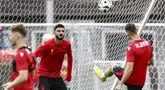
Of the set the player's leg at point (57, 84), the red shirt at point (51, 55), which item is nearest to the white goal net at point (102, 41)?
the red shirt at point (51, 55)

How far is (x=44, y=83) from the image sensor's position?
845cm

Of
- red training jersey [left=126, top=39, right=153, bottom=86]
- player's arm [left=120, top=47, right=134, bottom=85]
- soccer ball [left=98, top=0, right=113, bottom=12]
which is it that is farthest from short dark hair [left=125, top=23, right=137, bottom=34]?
soccer ball [left=98, top=0, right=113, bottom=12]

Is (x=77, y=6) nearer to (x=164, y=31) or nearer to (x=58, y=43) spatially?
(x=164, y=31)

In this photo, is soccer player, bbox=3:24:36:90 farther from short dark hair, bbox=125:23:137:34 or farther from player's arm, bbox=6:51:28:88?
short dark hair, bbox=125:23:137:34

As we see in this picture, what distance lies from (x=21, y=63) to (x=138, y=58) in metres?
2.63

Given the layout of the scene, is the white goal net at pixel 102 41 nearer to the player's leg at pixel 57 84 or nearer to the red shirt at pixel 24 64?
the player's leg at pixel 57 84

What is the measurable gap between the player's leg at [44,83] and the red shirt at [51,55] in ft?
0.22

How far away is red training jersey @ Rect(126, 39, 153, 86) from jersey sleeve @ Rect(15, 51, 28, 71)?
2.36 metres

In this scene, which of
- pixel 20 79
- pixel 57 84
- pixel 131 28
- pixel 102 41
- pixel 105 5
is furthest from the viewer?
pixel 102 41

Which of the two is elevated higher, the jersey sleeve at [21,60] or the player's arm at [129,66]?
the jersey sleeve at [21,60]

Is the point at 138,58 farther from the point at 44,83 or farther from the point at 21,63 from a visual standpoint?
the point at 21,63

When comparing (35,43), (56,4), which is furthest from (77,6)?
(35,43)

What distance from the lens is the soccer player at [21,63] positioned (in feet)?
19.2

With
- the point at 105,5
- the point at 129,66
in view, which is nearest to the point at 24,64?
the point at 129,66
